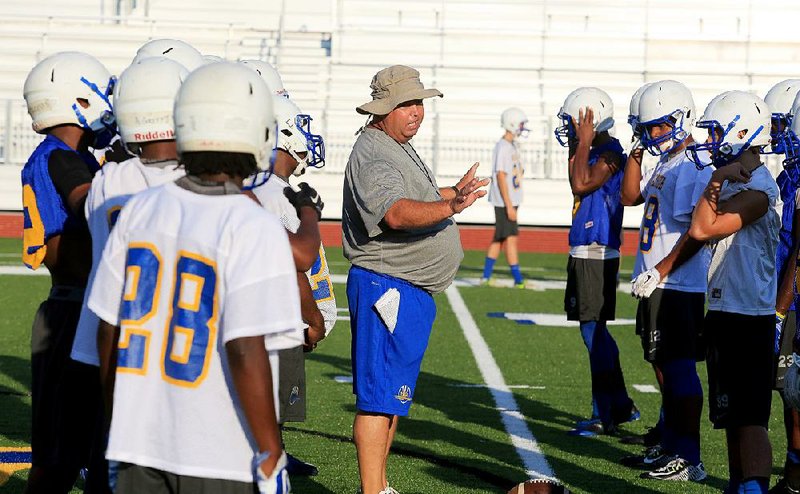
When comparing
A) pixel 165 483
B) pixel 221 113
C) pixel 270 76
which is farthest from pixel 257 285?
pixel 270 76

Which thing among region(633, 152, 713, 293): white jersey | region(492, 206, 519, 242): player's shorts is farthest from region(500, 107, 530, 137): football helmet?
region(633, 152, 713, 293): white jersey

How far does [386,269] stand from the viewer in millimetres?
5383

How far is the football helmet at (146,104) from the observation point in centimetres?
395

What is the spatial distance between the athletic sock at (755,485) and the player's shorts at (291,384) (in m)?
1.94

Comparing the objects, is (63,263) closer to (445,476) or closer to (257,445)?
(257,445)

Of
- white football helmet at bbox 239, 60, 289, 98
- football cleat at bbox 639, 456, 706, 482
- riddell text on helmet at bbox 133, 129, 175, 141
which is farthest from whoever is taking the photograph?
football cleat at bbox 639, 456, 706, 482

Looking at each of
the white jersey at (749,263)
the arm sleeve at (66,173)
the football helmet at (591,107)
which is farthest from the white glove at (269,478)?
the football helmet at (591,107)

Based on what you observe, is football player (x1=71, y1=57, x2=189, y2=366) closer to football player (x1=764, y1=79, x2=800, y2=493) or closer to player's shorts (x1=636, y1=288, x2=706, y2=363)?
football player (x1=764, y1=79, x2=800, y2=493)

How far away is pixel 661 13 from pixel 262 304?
102ft

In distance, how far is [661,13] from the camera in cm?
3281

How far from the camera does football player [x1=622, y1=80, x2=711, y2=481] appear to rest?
645 centimetres

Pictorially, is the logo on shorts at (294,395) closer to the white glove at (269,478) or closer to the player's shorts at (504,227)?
the white glove at (269,478)

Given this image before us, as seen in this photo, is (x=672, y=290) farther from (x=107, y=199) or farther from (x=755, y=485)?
(x=107, y=199)

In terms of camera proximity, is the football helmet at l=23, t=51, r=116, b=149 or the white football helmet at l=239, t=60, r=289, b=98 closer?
the football helmet at l=23, t=51, r=116, b=149
